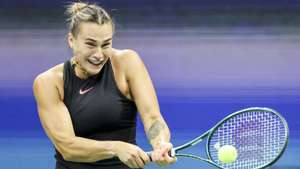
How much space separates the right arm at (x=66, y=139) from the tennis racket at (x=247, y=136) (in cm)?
23

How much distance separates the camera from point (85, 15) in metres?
2.37

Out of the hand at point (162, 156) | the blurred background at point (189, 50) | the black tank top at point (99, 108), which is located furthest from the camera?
the blurred background at point (189, 50)

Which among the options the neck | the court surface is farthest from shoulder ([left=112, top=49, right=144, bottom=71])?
the court surface

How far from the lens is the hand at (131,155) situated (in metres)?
2.29

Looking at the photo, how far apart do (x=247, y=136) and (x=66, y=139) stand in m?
0.63

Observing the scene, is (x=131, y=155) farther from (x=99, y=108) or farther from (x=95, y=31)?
(x=95, y=31)

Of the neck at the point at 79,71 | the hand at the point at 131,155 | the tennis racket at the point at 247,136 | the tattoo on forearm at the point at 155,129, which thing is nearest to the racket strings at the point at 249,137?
the tennis racket at the point at 247,136

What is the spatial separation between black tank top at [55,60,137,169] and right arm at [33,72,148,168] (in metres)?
0.03

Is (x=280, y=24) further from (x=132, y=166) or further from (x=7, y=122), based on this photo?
(x=132, y=166)

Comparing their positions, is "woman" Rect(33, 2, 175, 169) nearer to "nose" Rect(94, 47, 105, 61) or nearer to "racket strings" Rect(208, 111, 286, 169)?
"nose" Rect(94, 47, 105, 61)

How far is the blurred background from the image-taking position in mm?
5555

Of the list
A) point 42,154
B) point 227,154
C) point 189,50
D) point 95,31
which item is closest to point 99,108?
point 95,31

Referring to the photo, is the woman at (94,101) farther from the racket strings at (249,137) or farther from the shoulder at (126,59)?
the racket strings at (249,137)

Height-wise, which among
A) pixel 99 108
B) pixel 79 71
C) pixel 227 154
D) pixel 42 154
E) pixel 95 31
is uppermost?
pixel 95 31
